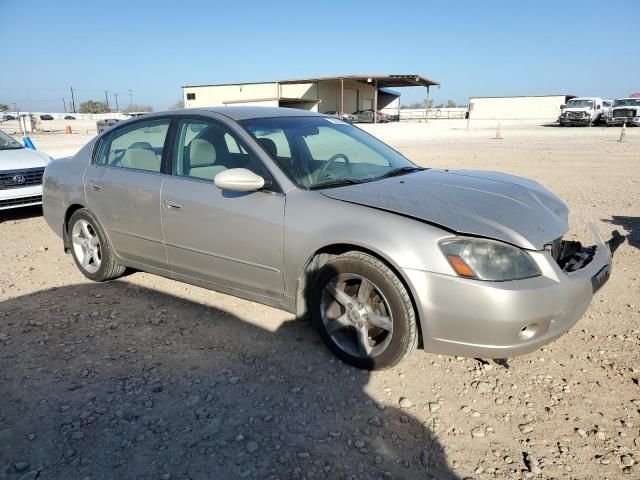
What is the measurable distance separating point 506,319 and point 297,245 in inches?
51.7

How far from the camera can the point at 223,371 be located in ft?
10.2

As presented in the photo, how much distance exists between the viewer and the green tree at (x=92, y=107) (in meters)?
103

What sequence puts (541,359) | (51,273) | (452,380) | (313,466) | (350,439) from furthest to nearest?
(51,273) < (541,359) < (452,380) < (350,439) < (313,466)

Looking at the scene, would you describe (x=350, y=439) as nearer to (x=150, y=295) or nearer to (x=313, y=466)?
(x=313, y=466)

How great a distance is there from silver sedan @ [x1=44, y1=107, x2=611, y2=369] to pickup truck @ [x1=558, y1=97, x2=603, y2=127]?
36.4m

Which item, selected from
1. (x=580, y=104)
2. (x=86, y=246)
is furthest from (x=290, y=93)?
(x=86, y=246)

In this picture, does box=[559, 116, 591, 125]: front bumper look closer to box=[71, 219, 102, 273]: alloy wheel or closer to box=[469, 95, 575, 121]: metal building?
box=[469, 95, 575, 121]: metal building

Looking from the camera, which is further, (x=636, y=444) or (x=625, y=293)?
(x=625, y=293)

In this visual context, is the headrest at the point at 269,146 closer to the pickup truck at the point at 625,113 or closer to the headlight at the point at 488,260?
the headlight at the point at 488,260

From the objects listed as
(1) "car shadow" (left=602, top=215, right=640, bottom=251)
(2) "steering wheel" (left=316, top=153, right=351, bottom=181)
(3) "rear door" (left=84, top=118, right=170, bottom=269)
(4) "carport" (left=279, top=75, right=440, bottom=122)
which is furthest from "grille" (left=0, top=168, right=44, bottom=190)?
(4) "carport" (left=279, top=75, right=440, bottom=122)

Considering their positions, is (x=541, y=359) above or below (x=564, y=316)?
below

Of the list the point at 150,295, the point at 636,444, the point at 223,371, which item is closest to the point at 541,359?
the point at 636,444

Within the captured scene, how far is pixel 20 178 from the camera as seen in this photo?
23.9ft

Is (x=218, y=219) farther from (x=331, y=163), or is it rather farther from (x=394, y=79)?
(x=394, y=79)
